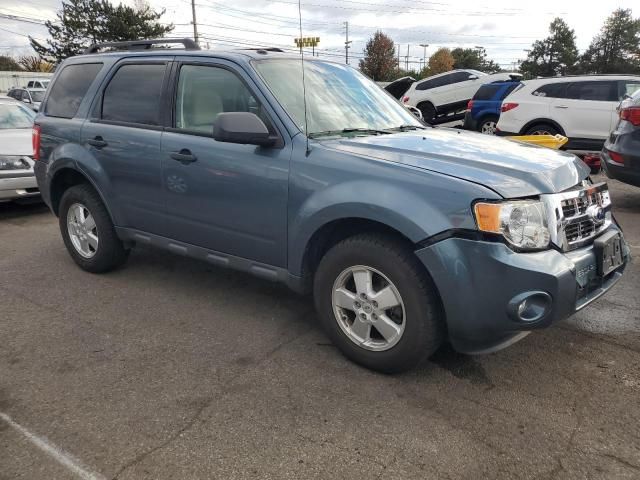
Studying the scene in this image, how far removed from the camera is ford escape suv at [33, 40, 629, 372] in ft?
8.52

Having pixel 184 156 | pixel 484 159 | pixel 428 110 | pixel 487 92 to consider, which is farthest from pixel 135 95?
pixel 428 110

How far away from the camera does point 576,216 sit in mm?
2852

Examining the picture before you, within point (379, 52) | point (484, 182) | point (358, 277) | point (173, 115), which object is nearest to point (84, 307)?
point (173, 115)

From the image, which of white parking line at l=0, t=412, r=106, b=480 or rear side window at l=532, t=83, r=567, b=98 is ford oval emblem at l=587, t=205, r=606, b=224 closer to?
white parking line at l=0, t=412, r=106, b=480

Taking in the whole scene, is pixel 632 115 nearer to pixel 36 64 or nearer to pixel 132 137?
pixel 132 137

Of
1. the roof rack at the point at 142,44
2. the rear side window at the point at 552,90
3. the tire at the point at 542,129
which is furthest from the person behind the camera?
the tire at the point at 542,129

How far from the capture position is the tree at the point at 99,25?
44.0m

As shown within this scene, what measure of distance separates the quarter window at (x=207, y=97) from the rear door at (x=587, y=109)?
8.21 metres

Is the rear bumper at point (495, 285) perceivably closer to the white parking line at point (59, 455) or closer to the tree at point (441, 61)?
the white parking line at point (59, 455)

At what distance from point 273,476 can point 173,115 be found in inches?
104

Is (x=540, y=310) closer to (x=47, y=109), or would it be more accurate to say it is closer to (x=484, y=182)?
(x=484, y=182)

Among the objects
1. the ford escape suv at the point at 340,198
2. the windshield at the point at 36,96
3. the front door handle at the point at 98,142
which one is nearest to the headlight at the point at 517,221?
the ford escape suv at the point at 340,198

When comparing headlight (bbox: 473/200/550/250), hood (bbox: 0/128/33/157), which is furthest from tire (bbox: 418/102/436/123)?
headlight (bbox: 473/200/550/250)

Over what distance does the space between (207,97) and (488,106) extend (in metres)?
10.6
